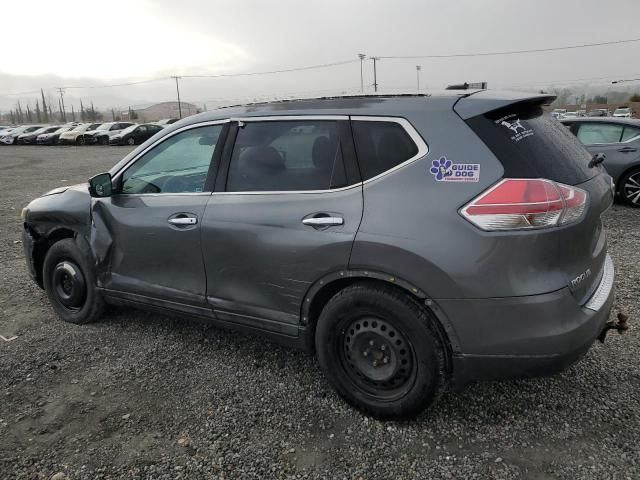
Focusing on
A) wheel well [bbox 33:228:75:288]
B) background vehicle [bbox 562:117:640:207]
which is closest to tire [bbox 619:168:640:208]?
background vehicle [bbox 562:117:640:207]

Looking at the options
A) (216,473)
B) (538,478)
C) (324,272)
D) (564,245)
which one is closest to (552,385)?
(538,478)

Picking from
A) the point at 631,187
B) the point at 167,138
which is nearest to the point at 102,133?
the point at 631,187

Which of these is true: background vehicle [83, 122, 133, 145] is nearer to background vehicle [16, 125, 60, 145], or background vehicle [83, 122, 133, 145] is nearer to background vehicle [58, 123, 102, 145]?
background vehicle [58, 123, 102, 145]

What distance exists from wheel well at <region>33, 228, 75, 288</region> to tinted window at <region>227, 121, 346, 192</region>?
1930mm

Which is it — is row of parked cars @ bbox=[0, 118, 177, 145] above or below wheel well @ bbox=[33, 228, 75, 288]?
above

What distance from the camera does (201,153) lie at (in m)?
3.44

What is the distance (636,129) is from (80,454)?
9308mm

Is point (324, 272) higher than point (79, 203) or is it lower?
lower

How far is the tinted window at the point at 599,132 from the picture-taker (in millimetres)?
8672

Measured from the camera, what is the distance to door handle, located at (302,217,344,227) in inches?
105

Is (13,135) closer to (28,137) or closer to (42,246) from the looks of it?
(28,137)

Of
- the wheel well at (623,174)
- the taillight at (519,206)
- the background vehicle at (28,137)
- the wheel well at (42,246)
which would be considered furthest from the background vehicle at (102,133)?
the taillight at (519,206)

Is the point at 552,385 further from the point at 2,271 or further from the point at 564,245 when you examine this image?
the point at 2,271

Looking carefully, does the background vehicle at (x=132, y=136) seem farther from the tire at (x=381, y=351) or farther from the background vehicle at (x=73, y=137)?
the tire at (x=381, y=351)
